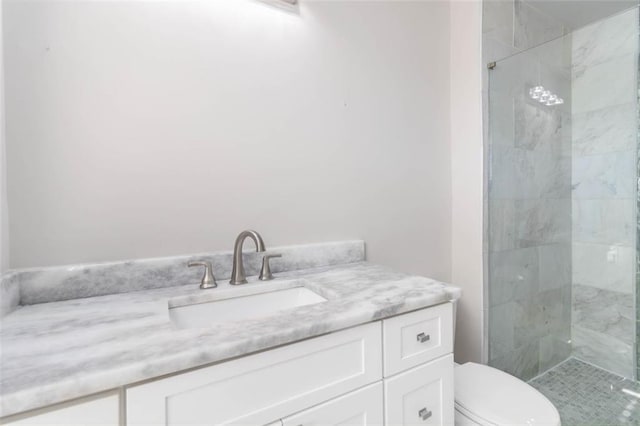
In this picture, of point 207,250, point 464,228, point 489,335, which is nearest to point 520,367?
point 489,335

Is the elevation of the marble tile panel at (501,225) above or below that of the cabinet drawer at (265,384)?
above

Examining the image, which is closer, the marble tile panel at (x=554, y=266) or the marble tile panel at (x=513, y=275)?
the marble tile panel at (x=513, y=275)

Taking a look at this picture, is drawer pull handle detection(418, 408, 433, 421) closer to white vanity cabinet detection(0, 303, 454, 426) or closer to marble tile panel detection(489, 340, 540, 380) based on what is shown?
white vanity cabinet detection(0, 303, 454, 426)

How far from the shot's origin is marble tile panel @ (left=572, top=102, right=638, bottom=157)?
1729 mm

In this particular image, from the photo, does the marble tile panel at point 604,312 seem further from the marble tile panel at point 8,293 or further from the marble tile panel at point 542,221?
the marble tile panel at point 8,293

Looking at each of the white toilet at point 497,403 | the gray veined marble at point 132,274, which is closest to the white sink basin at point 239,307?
the gray veined marble at point 132,274

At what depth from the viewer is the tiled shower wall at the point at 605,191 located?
1.76 meters

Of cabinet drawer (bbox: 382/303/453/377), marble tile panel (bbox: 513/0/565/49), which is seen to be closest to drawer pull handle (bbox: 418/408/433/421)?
cabinet drawer (bbox: 382/303/453/377)

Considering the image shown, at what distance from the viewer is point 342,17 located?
139 cm

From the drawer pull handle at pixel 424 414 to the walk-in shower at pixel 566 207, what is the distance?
1.01 meters

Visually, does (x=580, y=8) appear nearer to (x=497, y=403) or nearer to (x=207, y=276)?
(x=497, y=403)

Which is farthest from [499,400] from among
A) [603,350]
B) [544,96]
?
[544,96]

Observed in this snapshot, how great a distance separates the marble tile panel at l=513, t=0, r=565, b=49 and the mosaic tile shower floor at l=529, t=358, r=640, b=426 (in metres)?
2.06

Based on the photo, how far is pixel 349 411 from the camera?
0.76m
